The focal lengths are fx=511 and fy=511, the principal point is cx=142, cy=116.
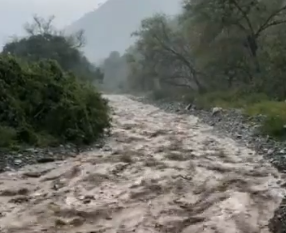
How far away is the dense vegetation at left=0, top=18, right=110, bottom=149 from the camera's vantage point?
57.2ft

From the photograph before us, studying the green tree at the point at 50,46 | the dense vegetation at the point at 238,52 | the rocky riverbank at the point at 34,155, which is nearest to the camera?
the rocky riverbank at the point at 34,155

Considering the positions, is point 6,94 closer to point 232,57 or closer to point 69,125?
point 69,125

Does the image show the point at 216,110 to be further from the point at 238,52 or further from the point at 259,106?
the point at 238,52

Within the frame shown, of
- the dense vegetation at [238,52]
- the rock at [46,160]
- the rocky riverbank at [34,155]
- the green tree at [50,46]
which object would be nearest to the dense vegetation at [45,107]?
the rocky riverbank at [34,155]

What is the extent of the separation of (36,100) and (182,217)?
10394mm

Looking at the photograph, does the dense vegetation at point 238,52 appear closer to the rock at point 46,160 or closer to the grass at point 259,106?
the grass at point 259,106

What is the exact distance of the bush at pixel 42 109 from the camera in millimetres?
17469

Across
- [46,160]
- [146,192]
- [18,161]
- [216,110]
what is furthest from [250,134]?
[216,110]

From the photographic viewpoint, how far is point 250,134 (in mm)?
19719

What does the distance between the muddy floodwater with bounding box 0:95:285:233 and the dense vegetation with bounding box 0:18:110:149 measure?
1719 millimetres

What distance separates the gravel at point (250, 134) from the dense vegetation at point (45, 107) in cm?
547

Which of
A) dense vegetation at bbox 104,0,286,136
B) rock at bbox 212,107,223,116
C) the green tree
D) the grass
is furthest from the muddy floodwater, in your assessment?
the green tree

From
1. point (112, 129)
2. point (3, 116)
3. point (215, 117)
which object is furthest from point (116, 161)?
point (215, 117)

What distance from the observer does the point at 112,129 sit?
75.0ft
